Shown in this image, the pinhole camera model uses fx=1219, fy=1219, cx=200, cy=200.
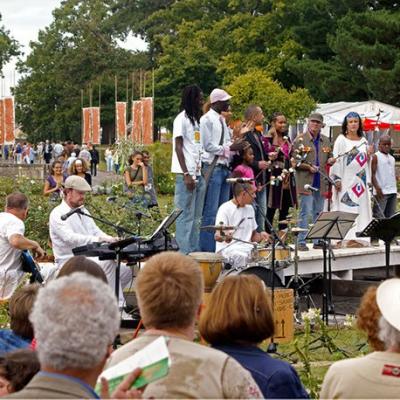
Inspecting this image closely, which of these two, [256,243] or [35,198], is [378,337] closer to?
[256,243]

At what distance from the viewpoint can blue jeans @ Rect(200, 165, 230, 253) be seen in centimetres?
1351

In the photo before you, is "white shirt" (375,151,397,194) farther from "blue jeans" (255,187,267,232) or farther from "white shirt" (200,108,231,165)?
"white shirt" (200,108,231,165)

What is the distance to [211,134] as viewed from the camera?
13305mm

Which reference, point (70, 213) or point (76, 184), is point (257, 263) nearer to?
point (76, 184)

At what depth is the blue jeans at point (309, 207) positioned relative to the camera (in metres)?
14.8

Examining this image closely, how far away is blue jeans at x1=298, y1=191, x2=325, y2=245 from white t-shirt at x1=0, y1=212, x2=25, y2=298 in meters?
4.53

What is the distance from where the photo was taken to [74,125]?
93250 millimetres

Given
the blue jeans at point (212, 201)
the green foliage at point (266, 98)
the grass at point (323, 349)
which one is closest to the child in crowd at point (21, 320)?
the grass at point (323, 349)

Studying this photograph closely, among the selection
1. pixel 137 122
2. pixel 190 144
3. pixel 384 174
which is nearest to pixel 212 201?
pixel 190 144

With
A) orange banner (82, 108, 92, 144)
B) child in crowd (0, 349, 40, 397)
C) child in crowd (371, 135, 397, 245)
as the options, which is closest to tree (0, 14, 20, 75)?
orange banner (82, 108, 92, 144)

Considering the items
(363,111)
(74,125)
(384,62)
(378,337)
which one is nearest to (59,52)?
(74,125)

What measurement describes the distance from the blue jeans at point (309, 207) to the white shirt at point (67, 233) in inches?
146

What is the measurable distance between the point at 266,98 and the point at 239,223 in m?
30.9

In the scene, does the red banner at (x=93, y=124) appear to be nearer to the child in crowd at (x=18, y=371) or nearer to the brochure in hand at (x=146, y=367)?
the child in crowd at (x=18, y=371)
